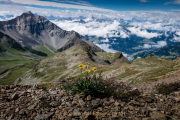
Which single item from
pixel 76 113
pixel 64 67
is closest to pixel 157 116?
pixel 76 113

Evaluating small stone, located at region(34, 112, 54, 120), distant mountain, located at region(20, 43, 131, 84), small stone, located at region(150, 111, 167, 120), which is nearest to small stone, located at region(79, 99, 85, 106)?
small stone, located at region(34, 112, 54, 120)

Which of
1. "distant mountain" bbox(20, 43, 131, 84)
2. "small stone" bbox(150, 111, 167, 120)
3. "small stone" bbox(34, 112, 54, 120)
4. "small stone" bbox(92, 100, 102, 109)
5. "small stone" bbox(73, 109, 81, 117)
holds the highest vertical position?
"small stone" bbox(150, 111, 167, 120)

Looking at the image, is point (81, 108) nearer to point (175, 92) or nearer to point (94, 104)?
point (94, 104)

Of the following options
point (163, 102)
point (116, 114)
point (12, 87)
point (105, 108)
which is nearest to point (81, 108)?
point (105, 108)

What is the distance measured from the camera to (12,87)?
11.3 m

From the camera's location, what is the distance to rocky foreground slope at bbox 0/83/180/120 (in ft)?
21.6

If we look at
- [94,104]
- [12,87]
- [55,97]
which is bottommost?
[12,87]

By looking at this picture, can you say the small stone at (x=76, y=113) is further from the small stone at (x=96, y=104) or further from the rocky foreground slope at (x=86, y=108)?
the small stone at (x=96, y=104)

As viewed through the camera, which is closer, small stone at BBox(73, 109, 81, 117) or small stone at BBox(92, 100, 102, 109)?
small stone at BBox(73, 109, 81, 117)

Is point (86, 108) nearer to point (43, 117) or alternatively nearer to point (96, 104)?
point (96, 104)

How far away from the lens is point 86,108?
7.32 metres

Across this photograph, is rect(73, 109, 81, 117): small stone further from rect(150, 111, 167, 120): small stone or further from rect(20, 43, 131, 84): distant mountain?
rect(20, 43, 131, 84): distant mountain

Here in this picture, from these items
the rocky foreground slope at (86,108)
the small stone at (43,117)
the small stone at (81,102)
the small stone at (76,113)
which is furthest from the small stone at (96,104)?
the small stone at (43,117)

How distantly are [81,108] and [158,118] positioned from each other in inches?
178
